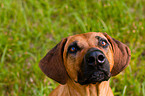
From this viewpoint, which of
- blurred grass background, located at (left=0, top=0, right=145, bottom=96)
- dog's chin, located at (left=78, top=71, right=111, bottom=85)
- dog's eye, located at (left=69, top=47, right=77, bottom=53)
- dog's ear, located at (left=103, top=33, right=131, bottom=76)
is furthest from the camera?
blurred grass background, located at (left=0, top=0, right=145, bottom=96)

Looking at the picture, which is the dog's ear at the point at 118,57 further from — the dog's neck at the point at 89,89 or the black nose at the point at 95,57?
the black nose at the point at 95,57

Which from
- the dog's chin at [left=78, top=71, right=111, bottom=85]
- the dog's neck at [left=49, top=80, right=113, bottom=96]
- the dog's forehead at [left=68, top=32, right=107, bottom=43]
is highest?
the dog's forehead at [left=68, top=32, right=107, bottom=43]

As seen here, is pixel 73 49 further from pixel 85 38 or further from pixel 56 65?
pixel 56 65

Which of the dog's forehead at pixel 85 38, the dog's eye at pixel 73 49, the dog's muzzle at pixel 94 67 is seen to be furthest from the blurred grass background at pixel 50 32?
the dog's muzzle at pixel 94 67

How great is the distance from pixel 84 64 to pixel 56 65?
54 cm

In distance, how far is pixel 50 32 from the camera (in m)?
5.85

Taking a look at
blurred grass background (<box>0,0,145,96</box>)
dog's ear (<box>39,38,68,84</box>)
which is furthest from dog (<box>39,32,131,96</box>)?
blurred grass background (<box>0,0,145,96</box>)

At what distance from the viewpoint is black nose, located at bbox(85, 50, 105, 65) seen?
2900 mm

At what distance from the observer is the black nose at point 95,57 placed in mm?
2900

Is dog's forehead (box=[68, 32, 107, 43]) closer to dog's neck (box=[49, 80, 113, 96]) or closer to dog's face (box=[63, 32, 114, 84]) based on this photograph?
dog's face (box=[63, 32, 114, 84])

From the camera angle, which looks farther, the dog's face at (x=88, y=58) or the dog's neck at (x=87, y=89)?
the dog's neck at (x=87, y=89)

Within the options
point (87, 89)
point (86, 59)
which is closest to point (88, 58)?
point (86, 59)

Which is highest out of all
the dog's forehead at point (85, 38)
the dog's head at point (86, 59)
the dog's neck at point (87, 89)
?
the dog's forehead at point (85, 38)

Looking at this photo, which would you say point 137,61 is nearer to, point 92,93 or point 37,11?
point 92,93
